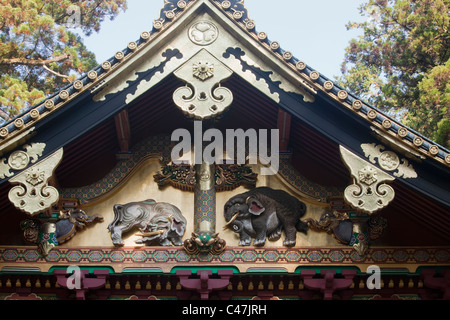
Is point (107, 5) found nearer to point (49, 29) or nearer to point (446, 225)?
point (49, 29)

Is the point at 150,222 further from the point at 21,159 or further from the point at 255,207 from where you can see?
the point at 21,159

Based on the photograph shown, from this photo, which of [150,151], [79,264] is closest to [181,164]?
[150,151]

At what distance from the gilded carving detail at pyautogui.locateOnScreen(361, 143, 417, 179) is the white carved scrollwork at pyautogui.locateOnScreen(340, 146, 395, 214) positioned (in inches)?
4.1

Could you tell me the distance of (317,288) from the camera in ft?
31.1

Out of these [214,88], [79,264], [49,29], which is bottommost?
[79,264]

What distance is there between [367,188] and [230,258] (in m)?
2.09

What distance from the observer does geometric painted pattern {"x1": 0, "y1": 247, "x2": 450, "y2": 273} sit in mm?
9656

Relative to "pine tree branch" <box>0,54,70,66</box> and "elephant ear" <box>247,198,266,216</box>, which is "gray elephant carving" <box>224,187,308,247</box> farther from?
"pine tree branch" <box>0,54,70,66</box>

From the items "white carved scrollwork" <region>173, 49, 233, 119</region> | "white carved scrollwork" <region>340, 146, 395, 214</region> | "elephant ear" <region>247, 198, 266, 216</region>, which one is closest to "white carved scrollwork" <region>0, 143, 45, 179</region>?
"white carved scrollwork" <region>173, 49, 233, 119</region>

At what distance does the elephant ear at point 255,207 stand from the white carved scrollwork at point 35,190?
2.69m

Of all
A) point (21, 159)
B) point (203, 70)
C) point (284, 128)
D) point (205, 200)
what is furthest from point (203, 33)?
point (21, 159)
